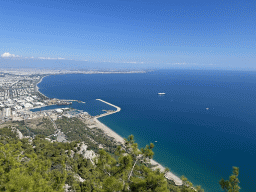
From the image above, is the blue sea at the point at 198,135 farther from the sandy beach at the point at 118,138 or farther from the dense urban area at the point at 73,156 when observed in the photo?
the dense urban area at the point at 73,156

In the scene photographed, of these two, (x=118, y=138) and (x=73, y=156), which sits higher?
(x=73, y=156)

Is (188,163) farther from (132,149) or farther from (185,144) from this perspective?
(132,149)

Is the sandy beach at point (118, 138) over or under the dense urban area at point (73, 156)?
under

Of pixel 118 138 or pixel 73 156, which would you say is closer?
pixel 73 156

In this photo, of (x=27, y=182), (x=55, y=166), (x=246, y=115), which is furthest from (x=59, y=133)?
(x=246, y=115)

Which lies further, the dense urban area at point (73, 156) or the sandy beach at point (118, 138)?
the sandy beach at point (118, 138)

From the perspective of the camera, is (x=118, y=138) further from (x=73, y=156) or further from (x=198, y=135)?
(x=198, y=135)

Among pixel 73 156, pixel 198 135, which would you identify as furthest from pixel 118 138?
pixel 198 135

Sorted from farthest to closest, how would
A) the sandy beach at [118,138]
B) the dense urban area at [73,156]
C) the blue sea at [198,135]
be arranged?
the blue sea at [198,135]
the sandy beach at [118,138]
the dense urban area at [73,156]

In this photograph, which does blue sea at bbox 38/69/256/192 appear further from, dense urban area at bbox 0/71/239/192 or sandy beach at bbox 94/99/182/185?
dense urban area at bbox 0/71/239/192

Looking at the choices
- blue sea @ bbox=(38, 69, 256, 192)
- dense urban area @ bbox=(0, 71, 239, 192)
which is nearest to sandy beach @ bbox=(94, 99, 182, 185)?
dense urban area @ bbox=(0, 71, 239, 192)

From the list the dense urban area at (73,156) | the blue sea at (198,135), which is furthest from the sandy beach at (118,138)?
the blue sea at (198,135)
